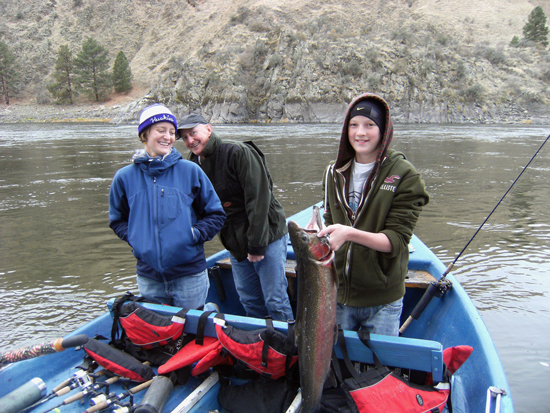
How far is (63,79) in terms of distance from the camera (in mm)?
66750

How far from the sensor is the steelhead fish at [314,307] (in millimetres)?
1981

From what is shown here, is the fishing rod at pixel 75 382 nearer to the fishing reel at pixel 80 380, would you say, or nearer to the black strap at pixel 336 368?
the fishing reel at pixel 80 380

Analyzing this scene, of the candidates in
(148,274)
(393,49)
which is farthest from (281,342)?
(393,49)

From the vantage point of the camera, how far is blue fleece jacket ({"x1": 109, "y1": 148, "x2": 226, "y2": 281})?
2822mm

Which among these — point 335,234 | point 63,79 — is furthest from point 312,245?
point 63,79

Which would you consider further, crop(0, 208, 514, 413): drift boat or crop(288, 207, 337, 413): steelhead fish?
crop(0, 208, 514, 413): drift boat

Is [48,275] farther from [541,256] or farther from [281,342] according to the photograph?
[541,256]

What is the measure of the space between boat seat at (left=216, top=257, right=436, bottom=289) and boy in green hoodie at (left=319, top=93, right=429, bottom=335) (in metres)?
1.40

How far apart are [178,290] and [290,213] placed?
7177 millimetres

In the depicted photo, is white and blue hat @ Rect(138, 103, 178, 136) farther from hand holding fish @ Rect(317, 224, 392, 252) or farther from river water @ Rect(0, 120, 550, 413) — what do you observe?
river water @ Rect(0, 120, 550, 413)

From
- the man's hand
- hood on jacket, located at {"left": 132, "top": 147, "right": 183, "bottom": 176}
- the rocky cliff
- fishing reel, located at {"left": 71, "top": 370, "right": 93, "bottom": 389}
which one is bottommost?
fishing reel, located at {"left": 71, "top": 370, "right": 93, "bottom": 389}

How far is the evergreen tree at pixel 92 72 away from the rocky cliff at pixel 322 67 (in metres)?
3.84

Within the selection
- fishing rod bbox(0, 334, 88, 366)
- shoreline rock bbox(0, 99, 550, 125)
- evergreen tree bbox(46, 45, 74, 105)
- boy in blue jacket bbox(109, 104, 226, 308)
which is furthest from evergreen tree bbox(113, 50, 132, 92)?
fishing rod bbox(0, 334, 88, 366)

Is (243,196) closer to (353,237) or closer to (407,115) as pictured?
(353,237)
